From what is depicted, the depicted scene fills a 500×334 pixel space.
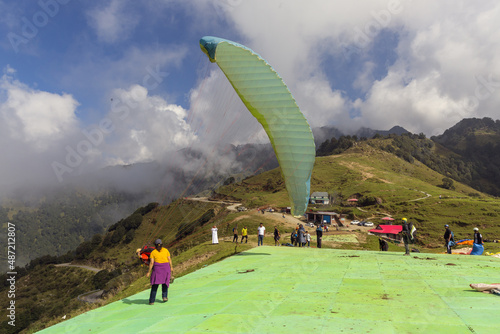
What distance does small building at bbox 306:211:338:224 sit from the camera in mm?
64688

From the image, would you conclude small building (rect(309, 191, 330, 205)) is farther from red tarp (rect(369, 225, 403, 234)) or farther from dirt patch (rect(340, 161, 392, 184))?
red tarp (rect(369, 225, 403, 234))

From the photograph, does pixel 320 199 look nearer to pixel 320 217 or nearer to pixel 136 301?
pixel 320 217

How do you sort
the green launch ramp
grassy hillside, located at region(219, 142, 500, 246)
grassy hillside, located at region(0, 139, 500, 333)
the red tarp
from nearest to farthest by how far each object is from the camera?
the green launch ramp → grassy hillside, located at region(0, 139, 500, 333) → the red tarp → grassy hillside, located at region(219, 142, 500, 246)

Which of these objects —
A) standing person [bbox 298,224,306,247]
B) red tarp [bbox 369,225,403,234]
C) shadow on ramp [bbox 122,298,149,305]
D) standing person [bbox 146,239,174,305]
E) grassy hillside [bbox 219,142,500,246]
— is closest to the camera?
standing person [bbox 146,239,174,305]

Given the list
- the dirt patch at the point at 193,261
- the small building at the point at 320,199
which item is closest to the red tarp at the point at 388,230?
the dirt patch at the point at 193,261

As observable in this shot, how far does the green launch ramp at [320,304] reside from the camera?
4.88 metres

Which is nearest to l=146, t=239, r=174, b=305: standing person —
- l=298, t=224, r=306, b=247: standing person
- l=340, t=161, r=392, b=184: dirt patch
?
l=298, t=224, r=306, b=247: standing person

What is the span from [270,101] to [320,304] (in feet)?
27.0

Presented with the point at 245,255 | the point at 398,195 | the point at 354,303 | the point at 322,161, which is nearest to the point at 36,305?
the point at 245,255

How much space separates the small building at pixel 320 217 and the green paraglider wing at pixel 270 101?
2172 inches

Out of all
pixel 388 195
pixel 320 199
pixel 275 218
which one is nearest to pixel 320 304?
pixel 275 218

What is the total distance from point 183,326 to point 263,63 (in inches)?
390

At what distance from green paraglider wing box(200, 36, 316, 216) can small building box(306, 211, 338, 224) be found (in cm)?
5518

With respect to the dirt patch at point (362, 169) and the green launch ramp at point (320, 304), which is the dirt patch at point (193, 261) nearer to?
the green launch ramp at point (320, 304)
